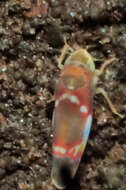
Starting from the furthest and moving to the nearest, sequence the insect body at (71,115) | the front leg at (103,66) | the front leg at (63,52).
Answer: the front leg at (63,52)
the front leg at (103,66)
the insect body at (71,115)

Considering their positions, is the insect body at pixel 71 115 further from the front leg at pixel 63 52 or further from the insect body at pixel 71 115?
the front leg at pixel 63 52

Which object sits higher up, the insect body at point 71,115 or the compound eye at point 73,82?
the compound eye at point 73,82

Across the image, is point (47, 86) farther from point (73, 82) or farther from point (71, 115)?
point (71, 115)

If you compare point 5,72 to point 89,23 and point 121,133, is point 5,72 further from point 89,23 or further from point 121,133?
point 121,133

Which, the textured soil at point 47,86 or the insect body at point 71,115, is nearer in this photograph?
the insect body at point 71,115

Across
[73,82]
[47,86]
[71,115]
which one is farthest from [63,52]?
[71,115]

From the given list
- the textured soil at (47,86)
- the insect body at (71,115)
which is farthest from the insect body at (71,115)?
the textured soil at (47,86)

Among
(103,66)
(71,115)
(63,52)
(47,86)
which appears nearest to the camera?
(71,115)
